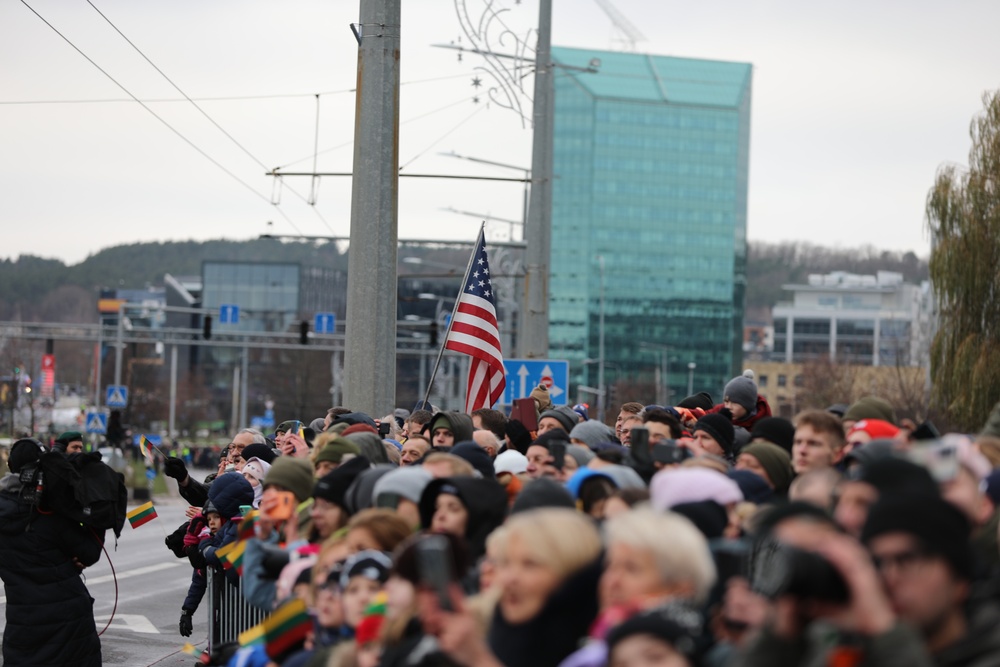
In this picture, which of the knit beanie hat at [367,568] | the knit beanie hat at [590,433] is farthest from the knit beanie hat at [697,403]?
the knit beanie hat at [367,568]

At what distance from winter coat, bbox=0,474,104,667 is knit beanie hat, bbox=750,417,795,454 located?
5.40 m

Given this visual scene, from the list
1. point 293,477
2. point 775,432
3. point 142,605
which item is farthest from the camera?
point 142,605

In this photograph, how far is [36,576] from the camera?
34.4 ft

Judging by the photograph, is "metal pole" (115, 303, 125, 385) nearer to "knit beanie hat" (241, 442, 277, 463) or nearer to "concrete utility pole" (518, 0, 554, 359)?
"concrete utility pole" (518, 0, 554, 359)

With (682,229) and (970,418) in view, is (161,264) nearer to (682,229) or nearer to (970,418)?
(682,229)

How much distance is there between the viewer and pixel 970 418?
2292cm

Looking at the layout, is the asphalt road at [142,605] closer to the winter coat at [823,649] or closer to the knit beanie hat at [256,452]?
the knit beanie hat at [256,452]

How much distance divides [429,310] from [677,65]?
43.1 meters

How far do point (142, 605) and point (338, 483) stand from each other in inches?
464

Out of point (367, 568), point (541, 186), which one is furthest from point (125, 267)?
point (367, 568)

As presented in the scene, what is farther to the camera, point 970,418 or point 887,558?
point 970,418

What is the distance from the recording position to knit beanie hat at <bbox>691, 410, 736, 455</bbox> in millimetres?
8633

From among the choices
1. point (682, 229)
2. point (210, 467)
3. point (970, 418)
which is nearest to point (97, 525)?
point (970, 418)

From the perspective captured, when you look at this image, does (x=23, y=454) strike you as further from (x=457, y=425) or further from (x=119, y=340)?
(x=119, y=340)
